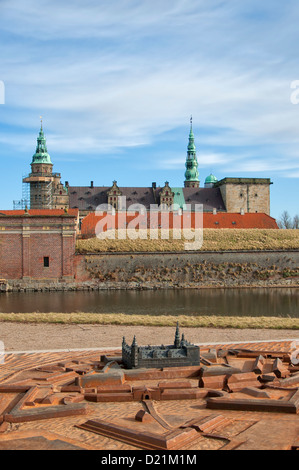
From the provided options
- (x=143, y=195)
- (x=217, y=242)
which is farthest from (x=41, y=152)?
(x=217, y=242)

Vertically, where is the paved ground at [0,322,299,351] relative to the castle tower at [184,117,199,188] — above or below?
below

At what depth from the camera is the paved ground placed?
13917mm

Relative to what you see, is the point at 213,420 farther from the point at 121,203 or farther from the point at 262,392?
the point at 121,203

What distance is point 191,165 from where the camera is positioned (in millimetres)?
91250

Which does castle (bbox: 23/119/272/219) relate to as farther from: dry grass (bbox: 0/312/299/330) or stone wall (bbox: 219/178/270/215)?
dry grass (bbox: 0/312/299/330)

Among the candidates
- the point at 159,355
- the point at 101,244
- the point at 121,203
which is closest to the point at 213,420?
the point at 159,355

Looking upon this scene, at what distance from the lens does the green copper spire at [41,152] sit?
7444cm

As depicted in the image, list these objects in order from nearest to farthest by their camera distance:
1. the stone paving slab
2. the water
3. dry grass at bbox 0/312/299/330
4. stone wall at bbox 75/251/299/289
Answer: the stone paving slab
dry grass at bbox 0/312/299/330
the water
stone wall at bbox 75/251/299/289

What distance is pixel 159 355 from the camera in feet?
33.0

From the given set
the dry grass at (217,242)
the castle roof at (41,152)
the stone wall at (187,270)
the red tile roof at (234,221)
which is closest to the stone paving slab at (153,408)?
the stone wall at (187,270)

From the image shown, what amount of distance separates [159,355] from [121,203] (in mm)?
59940

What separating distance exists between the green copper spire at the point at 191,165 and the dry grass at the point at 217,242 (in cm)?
4049

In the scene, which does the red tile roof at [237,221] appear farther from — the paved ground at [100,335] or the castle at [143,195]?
the paved ground at [100,335]

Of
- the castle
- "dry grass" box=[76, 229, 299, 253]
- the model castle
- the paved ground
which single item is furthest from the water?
the castle
